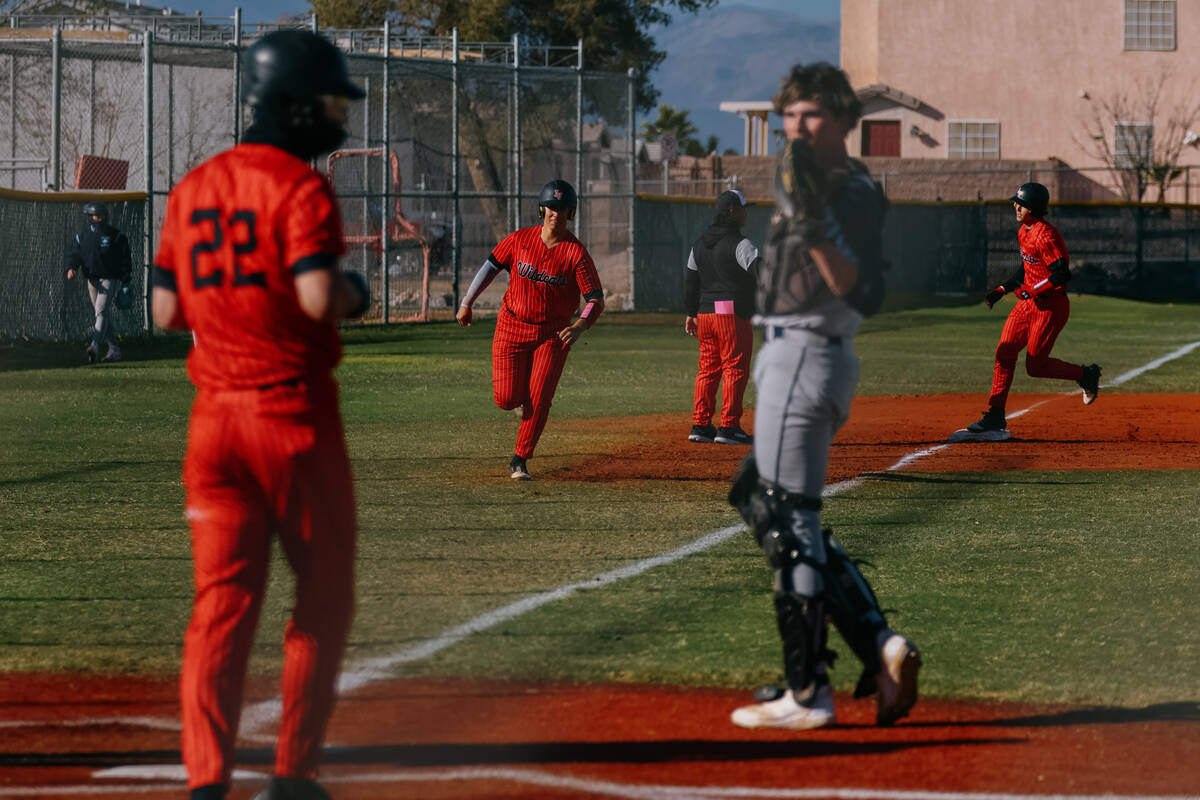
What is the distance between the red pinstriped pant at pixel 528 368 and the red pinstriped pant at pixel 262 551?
6653 millimetres

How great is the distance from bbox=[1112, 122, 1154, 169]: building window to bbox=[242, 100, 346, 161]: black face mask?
Result: 162 ft

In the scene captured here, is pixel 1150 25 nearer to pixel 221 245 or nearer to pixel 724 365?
pixel 724 365

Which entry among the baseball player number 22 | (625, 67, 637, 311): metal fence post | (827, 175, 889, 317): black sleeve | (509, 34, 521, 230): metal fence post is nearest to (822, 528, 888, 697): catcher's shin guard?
(827, 175, 889, 317): black sleeve

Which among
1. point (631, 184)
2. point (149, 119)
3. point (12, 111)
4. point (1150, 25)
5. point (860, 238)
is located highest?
point (1150, 25)

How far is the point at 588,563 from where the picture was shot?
8094mm

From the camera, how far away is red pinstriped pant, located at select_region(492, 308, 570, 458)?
35.6ft

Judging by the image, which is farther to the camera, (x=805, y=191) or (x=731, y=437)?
(x=731, y=437)

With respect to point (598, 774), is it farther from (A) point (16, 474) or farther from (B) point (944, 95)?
(B) point (944, 95)

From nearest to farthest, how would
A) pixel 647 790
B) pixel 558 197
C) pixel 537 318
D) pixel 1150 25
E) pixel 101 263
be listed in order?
pixel 647 790, pixel 558 197, pixel 537 318, pixel 101 263, pixel 1150 25

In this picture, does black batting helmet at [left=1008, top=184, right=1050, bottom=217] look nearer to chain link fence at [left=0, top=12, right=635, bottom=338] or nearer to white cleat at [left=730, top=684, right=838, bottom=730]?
white cleat at [left=730, top=684, right=838, bottom=730]

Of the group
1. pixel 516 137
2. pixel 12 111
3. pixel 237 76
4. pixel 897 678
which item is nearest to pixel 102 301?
pixel 237 76

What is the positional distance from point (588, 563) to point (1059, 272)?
6.73m

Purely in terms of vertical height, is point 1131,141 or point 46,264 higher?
point 1131,141

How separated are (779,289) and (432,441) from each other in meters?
8.13
